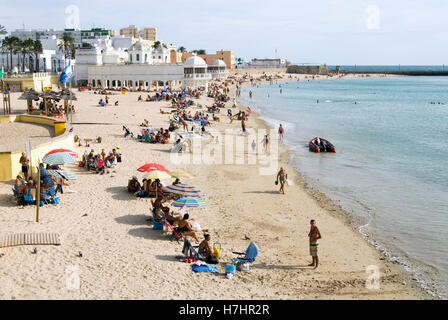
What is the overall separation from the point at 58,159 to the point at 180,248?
568 cm

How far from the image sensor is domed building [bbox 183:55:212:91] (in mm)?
58125

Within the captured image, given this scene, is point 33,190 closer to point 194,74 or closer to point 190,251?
point 190,251

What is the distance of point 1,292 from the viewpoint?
24.8 feet

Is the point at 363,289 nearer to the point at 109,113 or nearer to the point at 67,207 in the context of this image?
the point at 67,207

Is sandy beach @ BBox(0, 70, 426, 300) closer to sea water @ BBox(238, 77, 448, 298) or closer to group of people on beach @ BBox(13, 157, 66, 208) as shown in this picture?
group of people on beach @ BBox(13, 157, 66, 208)

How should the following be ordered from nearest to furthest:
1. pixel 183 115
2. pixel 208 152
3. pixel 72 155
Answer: pixel 72 155 → pixel 208 152 → pixel 183 115

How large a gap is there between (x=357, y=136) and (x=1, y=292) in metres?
29.2

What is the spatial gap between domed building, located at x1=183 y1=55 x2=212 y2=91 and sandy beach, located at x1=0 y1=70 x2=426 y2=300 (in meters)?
42.4

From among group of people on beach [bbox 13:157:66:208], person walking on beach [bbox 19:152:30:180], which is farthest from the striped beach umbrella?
person walking on beach [bbox 19:152:30:180]

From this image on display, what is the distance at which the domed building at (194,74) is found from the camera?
58125 millimetres

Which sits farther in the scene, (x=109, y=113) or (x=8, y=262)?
(x=109, y=113)

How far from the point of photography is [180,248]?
10406 millimetres

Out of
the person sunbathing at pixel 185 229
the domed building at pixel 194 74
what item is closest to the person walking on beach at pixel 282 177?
the person sunbathing at pixel 185 229
